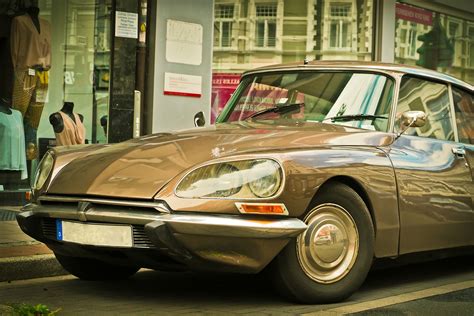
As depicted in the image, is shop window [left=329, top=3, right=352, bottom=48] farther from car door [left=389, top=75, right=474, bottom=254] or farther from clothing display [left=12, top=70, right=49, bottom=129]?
car door [left=389, top=75, right=474, bottom=254]

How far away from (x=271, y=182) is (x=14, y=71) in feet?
20.7

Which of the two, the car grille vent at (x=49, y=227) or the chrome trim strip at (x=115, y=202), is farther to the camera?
the car grille vent at (x=49, y=227)

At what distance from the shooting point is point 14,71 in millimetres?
10273

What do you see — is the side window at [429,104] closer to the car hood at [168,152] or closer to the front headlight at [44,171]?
the car hood at [168,152]

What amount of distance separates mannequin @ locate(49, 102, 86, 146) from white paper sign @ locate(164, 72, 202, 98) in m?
1.15


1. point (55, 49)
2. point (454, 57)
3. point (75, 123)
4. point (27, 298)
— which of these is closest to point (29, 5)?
point (55, 49)

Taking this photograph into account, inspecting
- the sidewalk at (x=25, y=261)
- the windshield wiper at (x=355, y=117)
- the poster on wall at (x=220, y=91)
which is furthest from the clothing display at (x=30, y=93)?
the windshield wiper at (x=355, y=117)

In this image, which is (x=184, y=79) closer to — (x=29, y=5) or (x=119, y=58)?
(x=119, y=58)

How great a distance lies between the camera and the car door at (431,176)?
5.61 meters

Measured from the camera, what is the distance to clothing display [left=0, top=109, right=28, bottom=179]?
10133mm

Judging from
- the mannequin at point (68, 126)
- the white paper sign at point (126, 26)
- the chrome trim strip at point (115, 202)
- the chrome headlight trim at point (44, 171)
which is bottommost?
the chrome trim strip at point (115, 202)

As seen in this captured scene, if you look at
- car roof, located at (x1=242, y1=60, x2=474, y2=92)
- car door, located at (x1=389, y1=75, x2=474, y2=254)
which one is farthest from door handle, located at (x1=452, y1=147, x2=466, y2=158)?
car roof, located at (x1=242, y1=60, x2=474, y2=92)

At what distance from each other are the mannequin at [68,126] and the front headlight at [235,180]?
19.4 feet

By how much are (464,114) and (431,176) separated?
1198 mm
